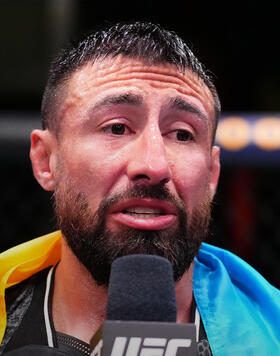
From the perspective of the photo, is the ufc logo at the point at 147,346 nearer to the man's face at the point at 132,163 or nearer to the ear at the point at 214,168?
the man's face at the point at 132,163

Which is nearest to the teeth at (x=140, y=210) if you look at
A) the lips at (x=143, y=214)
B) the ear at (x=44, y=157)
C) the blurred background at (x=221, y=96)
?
the lips at (x=143, y=214)

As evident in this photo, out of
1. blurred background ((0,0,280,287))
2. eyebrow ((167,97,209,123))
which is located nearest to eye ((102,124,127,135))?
eyebrow ((167,97,209,123))

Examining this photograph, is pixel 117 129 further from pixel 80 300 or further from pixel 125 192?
pixel 80 300

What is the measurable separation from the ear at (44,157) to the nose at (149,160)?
26 centimetres

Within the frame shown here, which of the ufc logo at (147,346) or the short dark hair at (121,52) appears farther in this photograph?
the short dark hair at (121,52)

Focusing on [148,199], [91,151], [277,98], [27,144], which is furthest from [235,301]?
[277,98]

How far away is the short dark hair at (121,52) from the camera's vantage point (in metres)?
1.10

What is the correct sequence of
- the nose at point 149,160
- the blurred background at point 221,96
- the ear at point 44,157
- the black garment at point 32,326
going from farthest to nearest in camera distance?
the blurred background at point 221,96, the ear at point 44,157, the black garment at point 32,326, the nose at point 149,160

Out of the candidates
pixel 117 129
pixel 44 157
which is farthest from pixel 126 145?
pixel 44 157

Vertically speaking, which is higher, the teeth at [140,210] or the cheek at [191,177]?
the cheek at [191,177]

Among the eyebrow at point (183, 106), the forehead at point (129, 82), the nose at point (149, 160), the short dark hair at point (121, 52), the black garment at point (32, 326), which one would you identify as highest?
the short dark hair at point (121, 52)

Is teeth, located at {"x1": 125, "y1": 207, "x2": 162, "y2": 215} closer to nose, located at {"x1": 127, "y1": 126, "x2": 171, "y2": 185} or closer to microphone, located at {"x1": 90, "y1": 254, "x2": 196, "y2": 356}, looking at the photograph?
nose, located at {"x1": 127, "y1": 126, "x2": 171, "y2": 185}

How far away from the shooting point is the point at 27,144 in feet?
6.52

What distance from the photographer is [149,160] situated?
0.95 meters
